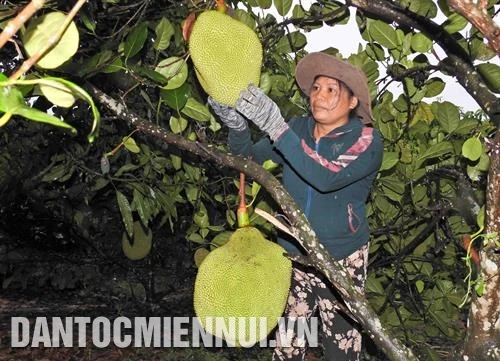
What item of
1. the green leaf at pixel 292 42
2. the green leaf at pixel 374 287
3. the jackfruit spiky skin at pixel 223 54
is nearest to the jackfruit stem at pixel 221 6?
the jackfruit spiky skin at pixel 223 54

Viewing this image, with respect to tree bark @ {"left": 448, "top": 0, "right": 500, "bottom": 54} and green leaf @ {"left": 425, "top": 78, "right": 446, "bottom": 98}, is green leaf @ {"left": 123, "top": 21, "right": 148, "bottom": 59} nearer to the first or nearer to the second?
tree bark @ {"left": 448, "top": 0, "right": 500, "bottom": 54}

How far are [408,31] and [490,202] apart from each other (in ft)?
2.77

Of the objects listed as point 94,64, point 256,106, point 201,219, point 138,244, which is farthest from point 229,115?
point 138,244

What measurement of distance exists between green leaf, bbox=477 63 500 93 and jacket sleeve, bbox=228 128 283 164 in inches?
20.4

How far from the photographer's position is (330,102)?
4.80ft

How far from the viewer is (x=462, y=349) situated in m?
0.70

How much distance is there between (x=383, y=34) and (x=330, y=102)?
209 mm

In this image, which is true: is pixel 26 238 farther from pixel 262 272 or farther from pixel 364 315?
pixel 364 315

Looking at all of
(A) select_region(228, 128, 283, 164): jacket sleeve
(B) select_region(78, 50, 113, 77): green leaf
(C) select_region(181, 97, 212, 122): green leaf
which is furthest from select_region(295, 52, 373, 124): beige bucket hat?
(B) select_region(78, 50, 113, 77): green leaf

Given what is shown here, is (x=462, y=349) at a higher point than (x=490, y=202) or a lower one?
lower

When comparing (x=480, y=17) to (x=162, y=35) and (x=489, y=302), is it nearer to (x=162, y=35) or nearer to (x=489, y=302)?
(x=489, y=302)

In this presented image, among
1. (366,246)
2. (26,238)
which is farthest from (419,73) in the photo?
(26,238)

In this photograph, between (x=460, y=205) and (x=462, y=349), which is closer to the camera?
(x=462, y=349)

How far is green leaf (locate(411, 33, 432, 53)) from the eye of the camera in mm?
1304
